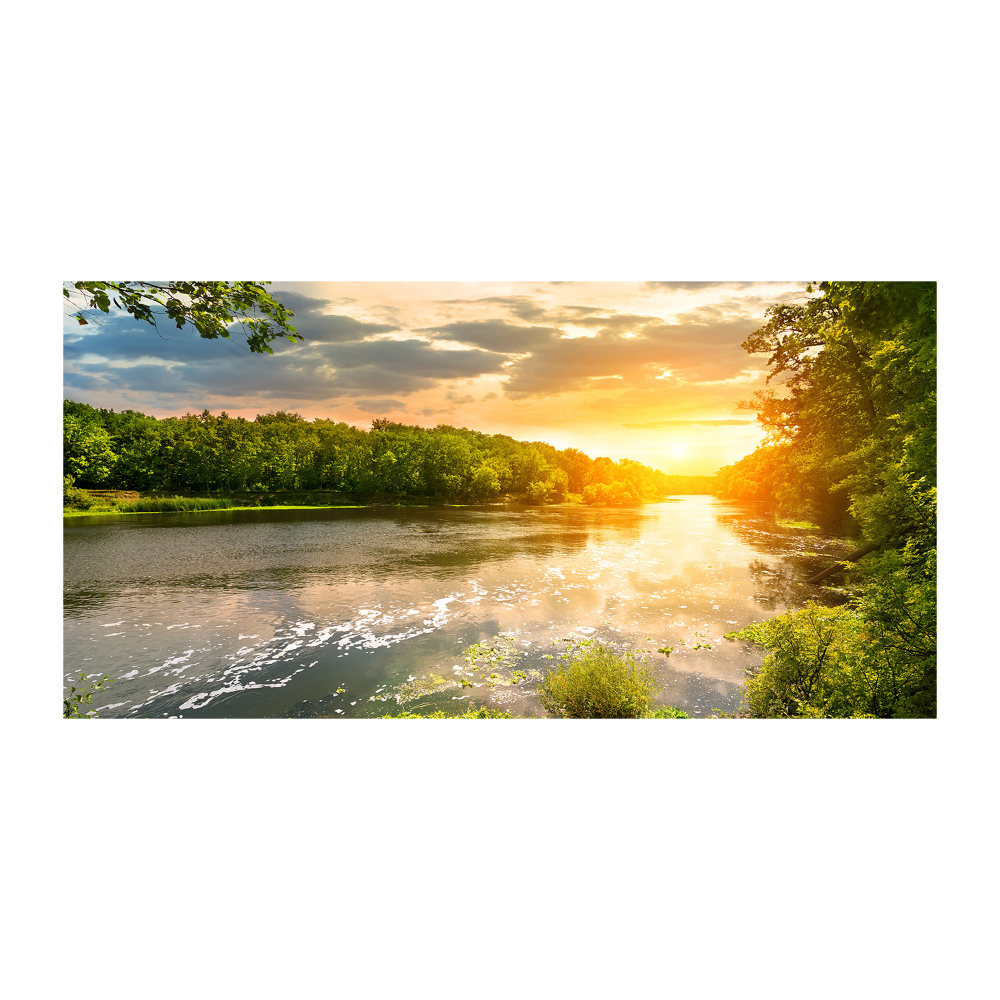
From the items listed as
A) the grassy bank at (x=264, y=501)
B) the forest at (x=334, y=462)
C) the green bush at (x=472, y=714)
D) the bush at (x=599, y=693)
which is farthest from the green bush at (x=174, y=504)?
the bush at (x=599, y=693)

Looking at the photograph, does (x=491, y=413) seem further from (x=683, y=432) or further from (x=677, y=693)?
(x=677, y=693)

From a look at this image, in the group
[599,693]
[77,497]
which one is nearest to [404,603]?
[599,693]

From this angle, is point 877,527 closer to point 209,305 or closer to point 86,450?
point 209,305

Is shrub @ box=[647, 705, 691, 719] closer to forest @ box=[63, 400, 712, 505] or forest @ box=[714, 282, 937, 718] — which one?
forest @ box=[714, 282, 937, 718]

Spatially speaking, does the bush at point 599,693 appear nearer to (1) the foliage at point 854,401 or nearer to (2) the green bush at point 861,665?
(2) the green bush at point 861,665
